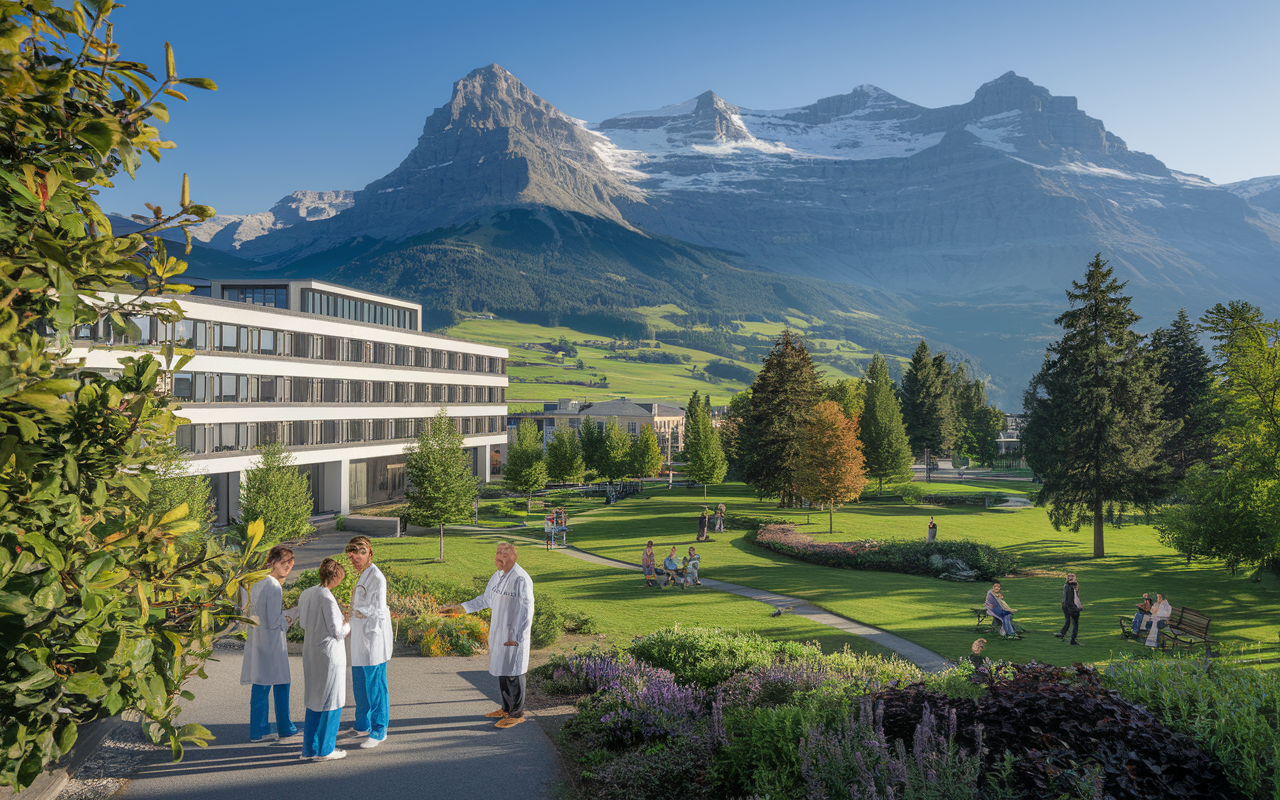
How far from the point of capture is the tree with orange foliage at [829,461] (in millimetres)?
44844

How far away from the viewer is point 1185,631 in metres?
19.5

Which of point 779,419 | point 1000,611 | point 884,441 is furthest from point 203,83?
point 884,441

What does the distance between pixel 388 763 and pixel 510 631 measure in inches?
79.5

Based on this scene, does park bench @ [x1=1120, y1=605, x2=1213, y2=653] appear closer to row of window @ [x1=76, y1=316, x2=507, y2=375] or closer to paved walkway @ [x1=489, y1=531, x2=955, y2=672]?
paved walkway @ [x1=489, y1=531, x2=955, y2=672]

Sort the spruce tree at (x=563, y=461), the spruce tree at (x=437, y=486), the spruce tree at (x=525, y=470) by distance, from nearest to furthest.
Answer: the spruce tree at (x=437, y=486)
the spruce tree at (x=525, y=470)
the spruce tree at (x=563, y=461)

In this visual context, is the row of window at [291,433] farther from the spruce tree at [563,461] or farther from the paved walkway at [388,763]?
the paved walkway at [388,763]

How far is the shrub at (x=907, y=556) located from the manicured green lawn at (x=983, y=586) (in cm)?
88

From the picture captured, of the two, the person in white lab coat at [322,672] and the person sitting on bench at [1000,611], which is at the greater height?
the person in white lab coat at [322,672]

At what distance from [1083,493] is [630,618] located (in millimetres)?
29124

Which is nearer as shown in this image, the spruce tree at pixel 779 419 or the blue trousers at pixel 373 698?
the blue trousers at pixel 373 698

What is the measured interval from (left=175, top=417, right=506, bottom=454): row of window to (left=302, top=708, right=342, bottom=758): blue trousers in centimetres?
2840

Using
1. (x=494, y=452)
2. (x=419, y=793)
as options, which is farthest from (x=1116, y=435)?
(x=494, y=452)

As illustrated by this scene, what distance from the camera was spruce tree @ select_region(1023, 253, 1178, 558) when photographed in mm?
36750

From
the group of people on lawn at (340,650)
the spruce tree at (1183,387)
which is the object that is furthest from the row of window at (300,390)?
the spruce tree at (1183,387)
